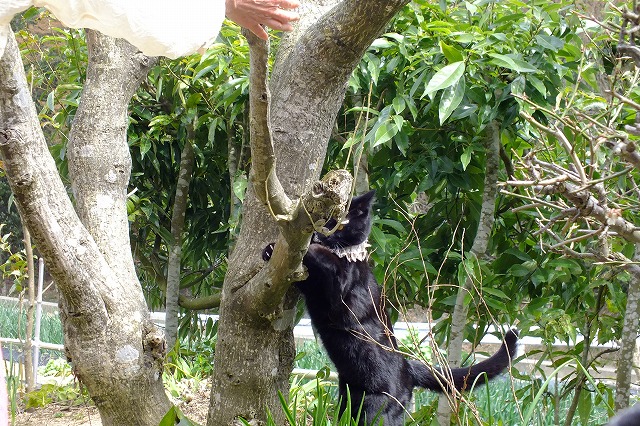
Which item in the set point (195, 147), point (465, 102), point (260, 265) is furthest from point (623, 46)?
point (195, 147)

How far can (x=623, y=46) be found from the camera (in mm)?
1289

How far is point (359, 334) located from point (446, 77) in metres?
1.13

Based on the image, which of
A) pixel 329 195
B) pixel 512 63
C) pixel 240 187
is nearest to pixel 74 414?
pixel 240 187

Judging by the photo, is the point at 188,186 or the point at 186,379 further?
the point at 186,379

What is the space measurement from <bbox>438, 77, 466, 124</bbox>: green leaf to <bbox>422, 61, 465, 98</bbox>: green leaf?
7 centimetres

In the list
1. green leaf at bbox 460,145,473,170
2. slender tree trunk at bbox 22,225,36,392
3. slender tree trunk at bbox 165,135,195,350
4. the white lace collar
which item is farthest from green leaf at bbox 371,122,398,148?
slender tree trunk at bbox 22,225,36,392

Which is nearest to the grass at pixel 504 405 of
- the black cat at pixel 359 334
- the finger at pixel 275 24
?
the black cat at pixel 359 334

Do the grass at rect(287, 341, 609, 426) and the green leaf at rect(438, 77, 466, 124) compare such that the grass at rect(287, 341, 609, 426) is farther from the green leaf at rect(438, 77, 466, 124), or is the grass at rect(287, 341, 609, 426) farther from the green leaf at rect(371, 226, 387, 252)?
the green leaf at rect(438, 77, 466, 124)

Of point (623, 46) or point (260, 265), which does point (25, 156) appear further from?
point (623, 46)

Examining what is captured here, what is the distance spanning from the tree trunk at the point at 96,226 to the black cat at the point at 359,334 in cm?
87

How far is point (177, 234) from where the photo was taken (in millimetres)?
3711

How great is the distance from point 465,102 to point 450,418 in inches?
50.2

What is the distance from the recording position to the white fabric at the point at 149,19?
49.7 inches

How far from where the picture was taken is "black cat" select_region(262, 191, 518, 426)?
9.42 ft
